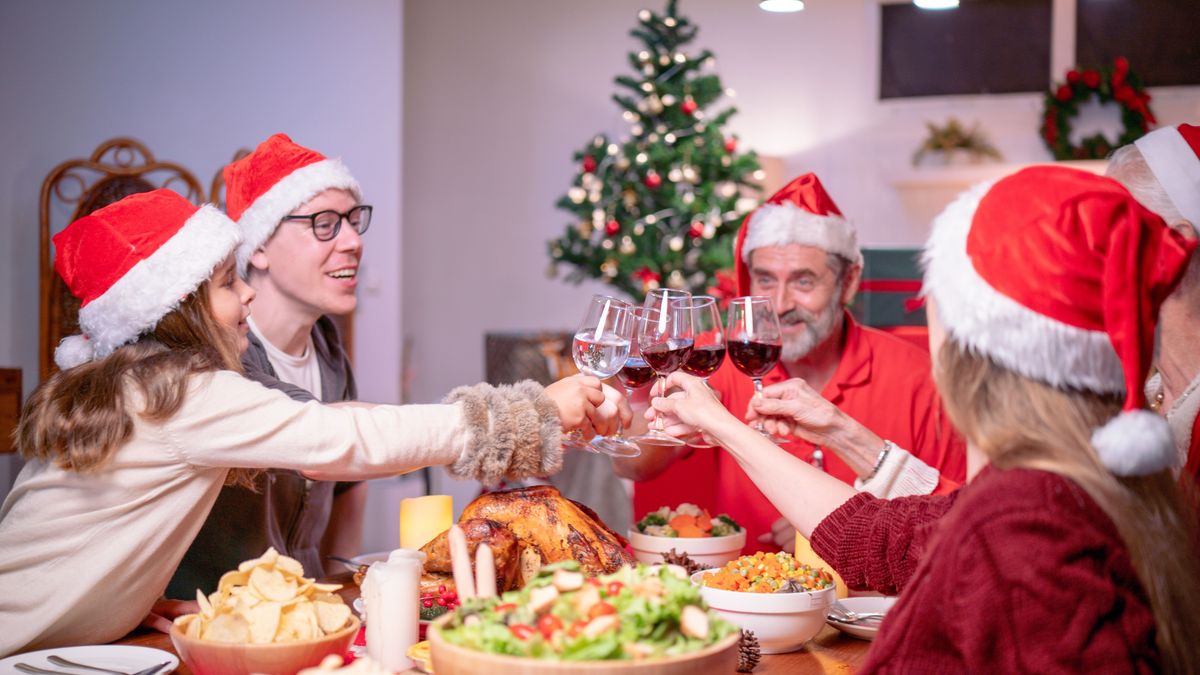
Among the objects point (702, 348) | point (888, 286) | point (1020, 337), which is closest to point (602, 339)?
point (702, 348)

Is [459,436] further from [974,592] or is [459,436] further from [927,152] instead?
[927,152]

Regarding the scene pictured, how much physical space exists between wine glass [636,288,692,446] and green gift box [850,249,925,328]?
87.6 inches

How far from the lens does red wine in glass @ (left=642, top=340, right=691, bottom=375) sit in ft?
6.73

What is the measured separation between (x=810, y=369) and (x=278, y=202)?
141cm

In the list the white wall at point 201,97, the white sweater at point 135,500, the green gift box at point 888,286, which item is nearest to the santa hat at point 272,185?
the white sweater at point 135,500

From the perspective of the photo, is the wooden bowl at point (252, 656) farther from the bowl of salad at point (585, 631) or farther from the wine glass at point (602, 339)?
the wine glass at point (602, 339)

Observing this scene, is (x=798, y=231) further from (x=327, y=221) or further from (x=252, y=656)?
(x=252, y=656)

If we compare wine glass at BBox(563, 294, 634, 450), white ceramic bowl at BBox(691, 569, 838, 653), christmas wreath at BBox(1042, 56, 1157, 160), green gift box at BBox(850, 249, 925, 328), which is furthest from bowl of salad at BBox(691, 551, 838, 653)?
christmas wreath at BBox(1042, 56, 1157, 160)

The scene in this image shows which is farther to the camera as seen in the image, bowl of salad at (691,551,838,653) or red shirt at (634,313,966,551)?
red shirt at (634,313,966,551)

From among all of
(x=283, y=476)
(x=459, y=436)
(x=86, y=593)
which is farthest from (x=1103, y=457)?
(x=283, y=476)

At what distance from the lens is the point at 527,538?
1794 millimetres

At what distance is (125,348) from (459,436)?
57 cm

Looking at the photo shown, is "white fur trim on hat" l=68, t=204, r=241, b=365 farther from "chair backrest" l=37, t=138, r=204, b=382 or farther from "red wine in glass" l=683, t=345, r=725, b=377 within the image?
"chair backrest" l=37, t=138, r=204, b=382

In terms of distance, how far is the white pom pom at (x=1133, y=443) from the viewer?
1.21 metres
